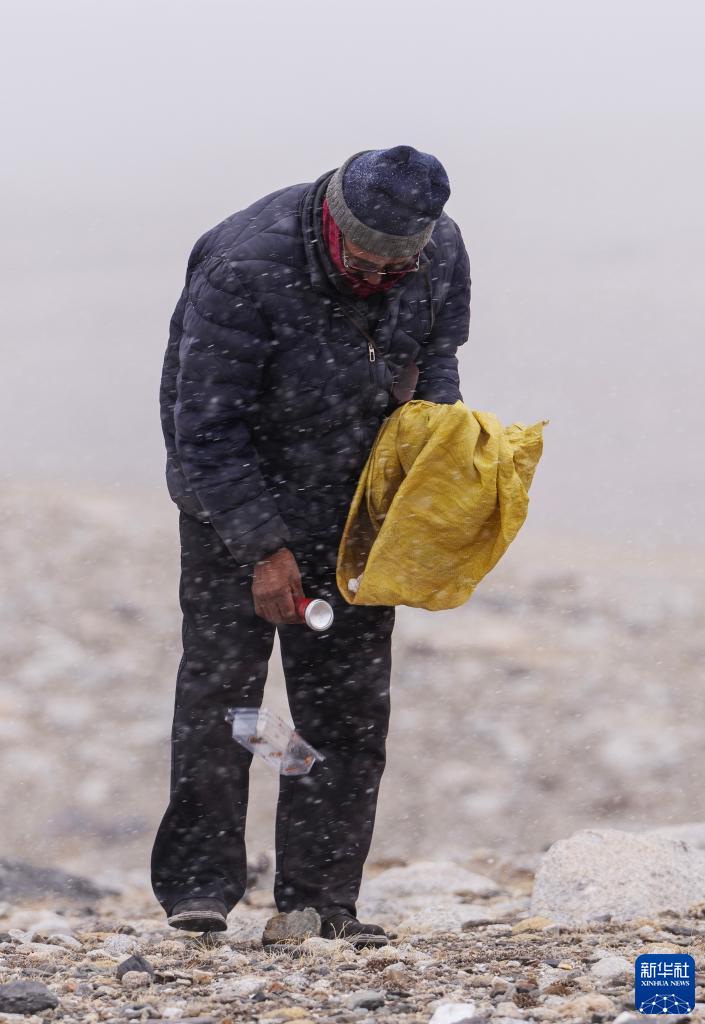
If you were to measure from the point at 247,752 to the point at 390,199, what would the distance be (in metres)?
1.39

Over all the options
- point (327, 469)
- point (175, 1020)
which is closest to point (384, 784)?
point (327, 469)

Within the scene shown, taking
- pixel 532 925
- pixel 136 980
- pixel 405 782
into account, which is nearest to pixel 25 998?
pixel 136 980

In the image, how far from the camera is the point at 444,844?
16.2 ft

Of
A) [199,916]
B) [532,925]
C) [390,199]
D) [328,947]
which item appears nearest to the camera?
[390,199]

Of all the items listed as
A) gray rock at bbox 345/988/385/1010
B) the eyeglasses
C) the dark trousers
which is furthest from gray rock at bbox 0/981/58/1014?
the eyeglasses

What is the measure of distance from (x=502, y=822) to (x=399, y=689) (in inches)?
56.5

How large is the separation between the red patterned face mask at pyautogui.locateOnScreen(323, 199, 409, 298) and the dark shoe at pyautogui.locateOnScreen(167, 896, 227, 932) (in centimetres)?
147

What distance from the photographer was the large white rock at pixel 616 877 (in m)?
3.73

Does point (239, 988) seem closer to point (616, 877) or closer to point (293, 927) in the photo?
point (293, 927)

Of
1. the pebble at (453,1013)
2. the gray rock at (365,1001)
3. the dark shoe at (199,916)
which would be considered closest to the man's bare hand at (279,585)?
the dark shoe at (199,916)

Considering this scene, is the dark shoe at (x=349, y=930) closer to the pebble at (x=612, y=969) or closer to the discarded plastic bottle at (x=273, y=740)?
the discarded plastic bottle at (x=273, y=740)

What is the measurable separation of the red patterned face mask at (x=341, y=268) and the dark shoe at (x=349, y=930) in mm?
1476

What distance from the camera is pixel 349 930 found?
10.7ft

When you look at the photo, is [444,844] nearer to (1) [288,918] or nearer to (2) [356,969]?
(1) [288,918]
